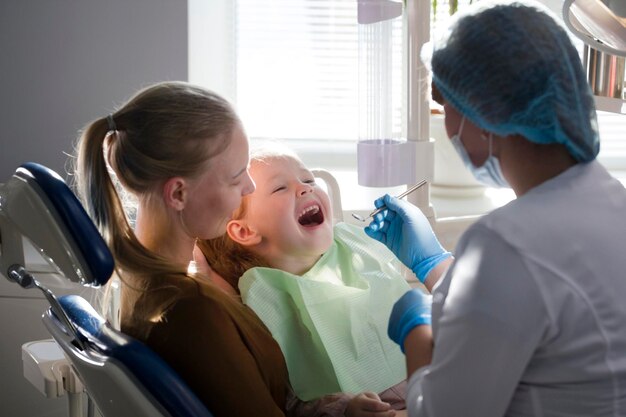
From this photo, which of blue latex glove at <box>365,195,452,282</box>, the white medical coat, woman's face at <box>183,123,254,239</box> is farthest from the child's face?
the white medical coat

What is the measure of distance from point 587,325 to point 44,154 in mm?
2145

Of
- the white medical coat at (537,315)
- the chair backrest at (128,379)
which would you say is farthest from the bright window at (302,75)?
the white medical coat at (537,315)

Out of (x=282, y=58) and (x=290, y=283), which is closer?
(x=290, y=283)

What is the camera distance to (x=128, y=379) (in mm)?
1437

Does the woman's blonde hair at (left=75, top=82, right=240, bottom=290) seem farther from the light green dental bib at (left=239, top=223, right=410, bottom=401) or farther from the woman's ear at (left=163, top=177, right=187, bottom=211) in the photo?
the light green dental bib at (left=239, top=223, right=410, bottom=401)

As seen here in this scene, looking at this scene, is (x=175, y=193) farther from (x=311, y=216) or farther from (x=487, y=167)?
(x=487, y=167)

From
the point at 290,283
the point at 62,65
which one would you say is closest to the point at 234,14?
the point at 62,65

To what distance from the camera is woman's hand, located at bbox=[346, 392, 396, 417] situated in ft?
5.49

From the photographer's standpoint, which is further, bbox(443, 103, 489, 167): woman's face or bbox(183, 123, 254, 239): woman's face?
bbox(183, 123, 254, 239): woman's face

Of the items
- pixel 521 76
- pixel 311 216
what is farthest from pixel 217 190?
pixel 521 76

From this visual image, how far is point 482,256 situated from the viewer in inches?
47.7

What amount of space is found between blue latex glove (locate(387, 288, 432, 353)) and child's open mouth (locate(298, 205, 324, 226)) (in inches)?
22.9

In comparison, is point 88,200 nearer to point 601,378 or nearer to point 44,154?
point 601,378

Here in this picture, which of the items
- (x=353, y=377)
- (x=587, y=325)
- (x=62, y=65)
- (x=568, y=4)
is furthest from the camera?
(x=62, y=65)
